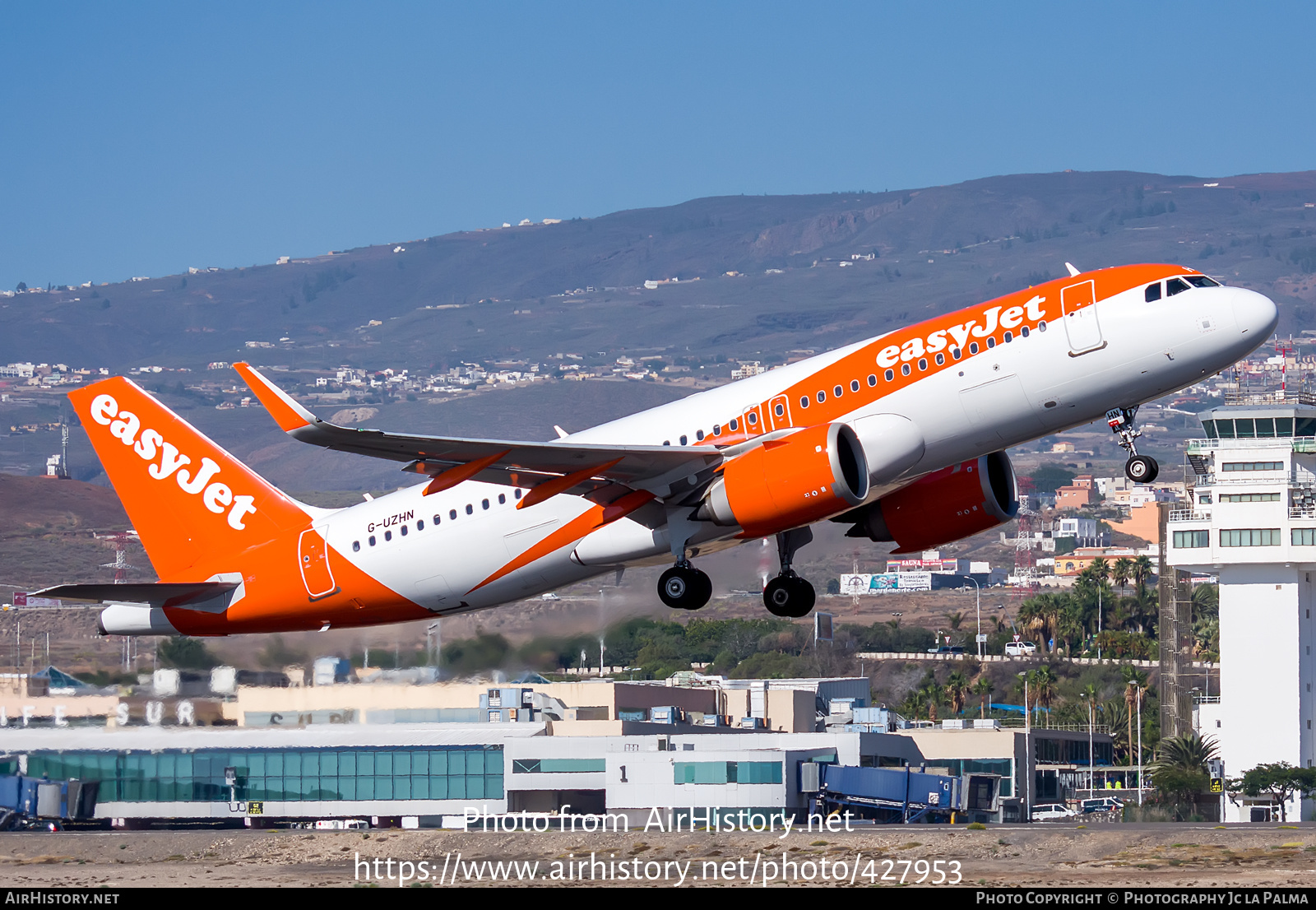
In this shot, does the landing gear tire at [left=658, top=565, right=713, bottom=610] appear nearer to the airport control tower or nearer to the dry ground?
the dry ground

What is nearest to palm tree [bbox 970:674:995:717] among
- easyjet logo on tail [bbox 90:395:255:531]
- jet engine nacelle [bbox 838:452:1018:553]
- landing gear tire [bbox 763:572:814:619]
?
jet engine nacelle [bbox 838:452:1018:553]

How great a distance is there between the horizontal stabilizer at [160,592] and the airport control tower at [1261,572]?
77924 millimetres

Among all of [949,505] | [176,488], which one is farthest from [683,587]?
[176,488]

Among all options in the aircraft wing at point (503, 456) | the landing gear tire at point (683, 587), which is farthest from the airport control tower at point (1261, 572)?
A: the aircraft wing at point (503, 456)

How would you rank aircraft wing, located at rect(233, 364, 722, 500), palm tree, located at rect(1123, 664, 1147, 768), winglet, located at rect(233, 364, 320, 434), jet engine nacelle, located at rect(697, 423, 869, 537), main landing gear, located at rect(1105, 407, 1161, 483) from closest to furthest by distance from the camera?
winglet, located at rect(233, 364, 320, 434), aircraft wing, located at rect(233, 364, 722, 500), jet engine nacelle, located at rect(697, 423, 869, 537), main landing gear, located at rect(1105, 407, 1161, 483), palm tree, located at rect(1123, 664, 1147, 768)

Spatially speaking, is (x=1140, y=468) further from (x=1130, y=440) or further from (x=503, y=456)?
(x=503, y=456)

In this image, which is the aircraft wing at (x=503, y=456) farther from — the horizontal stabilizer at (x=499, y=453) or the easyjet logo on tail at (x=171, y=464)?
the easyjet logo on tail at (x=171, y=464)

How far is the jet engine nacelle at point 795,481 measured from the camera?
3775 centimetres

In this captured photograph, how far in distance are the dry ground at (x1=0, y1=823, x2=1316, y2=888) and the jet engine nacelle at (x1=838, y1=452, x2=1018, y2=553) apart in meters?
8.64

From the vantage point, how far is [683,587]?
40.7 metres

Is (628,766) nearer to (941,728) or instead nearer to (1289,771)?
(941,728)

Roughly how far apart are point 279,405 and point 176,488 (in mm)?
10885

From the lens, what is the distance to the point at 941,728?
104438 millimetres

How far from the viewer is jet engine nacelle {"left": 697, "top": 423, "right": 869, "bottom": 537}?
3775 centimetres
